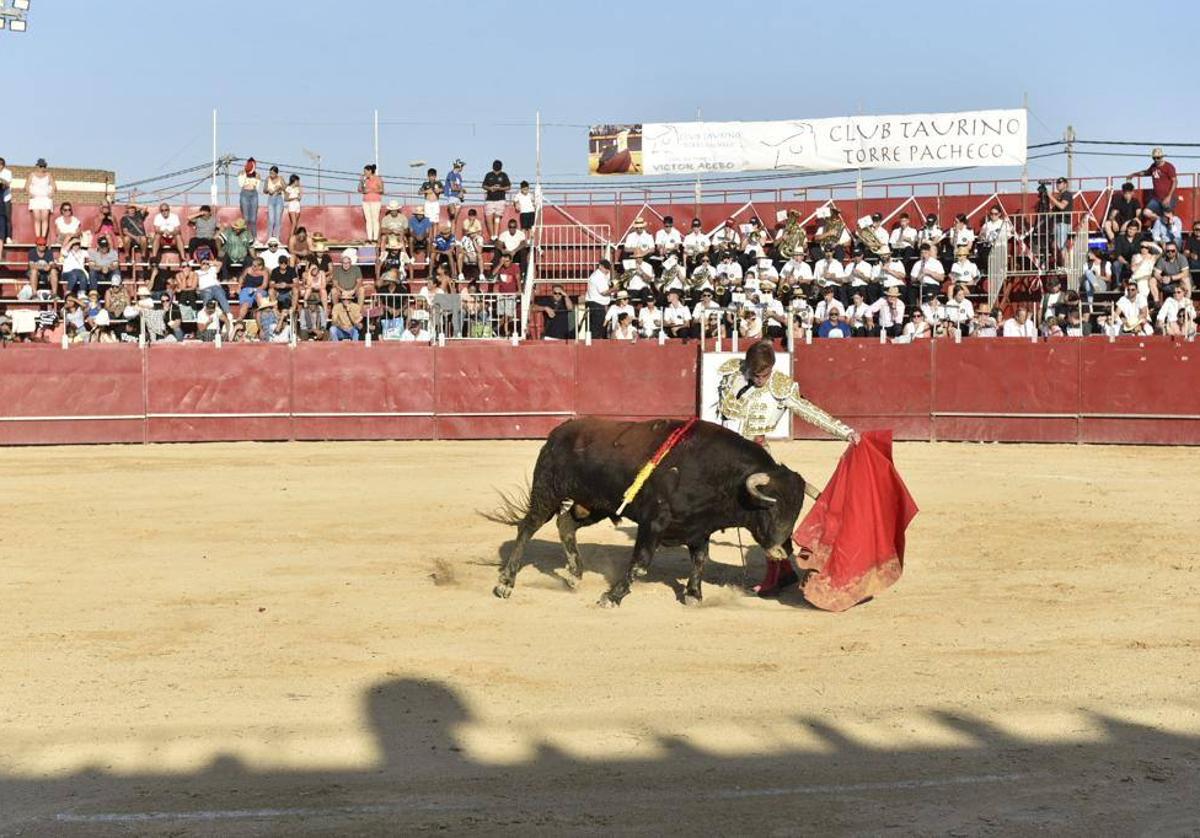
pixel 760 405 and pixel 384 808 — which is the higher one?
pixel 760 405

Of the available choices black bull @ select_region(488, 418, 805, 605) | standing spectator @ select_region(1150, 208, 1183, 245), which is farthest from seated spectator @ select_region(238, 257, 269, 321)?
black bull @ select_region(488, 418, 805, 605)

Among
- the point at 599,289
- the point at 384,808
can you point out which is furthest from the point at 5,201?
the point at 384,808

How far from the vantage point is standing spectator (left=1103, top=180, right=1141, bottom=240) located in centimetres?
2211

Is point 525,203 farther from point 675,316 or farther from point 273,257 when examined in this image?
point 675,316

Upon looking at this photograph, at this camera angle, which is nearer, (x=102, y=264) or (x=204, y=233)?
(x=102, y=264)

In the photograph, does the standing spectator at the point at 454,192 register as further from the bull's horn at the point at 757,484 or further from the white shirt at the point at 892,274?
the bull's horn at the point at 757,484

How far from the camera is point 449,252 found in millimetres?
23844

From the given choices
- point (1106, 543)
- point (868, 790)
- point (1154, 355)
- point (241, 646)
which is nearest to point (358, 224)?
point (1154, 355)

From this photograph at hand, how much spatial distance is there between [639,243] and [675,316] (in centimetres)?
246

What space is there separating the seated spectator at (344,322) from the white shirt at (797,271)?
630 centimetres

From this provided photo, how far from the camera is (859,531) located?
9.09 m

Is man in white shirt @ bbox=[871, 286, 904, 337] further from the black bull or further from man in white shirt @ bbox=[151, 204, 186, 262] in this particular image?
the black bull

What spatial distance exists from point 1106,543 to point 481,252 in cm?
1461

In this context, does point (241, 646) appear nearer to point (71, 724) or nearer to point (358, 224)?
point (71, 724)
